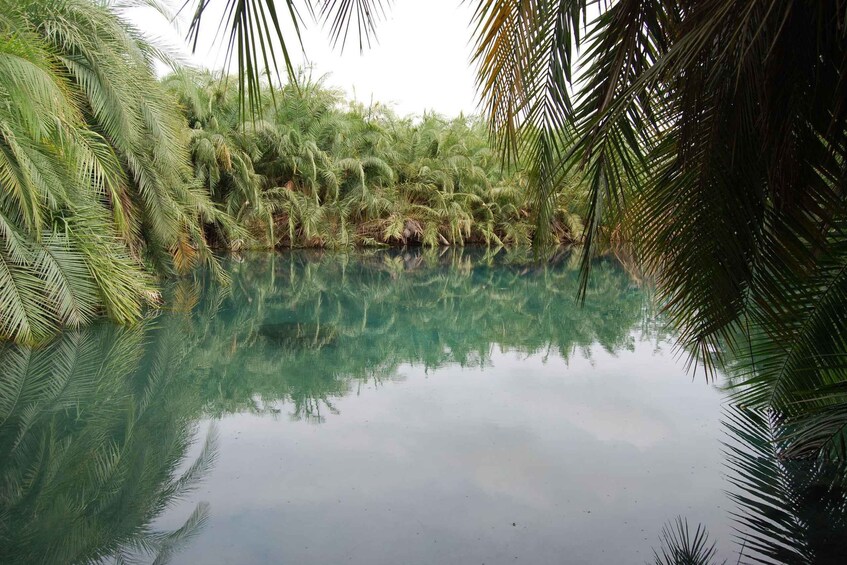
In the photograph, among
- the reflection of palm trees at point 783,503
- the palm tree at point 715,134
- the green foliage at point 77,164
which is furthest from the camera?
the green foliage at point 77,164

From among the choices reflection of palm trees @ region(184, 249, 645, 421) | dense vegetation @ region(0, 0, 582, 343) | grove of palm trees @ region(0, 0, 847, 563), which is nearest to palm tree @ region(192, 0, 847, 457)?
grove of palm trees @ region(0, 0, 847, 563)

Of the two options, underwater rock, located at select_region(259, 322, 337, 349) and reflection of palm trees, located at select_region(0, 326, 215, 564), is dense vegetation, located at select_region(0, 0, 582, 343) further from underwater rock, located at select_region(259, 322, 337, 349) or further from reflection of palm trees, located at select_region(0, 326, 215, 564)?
underwater rock, located at select_region(259, 322, 337, 349)

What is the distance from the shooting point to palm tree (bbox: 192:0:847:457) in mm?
1916

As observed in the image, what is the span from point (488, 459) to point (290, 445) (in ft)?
3.92

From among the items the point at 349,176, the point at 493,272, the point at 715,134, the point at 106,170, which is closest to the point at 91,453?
the point at 715,134

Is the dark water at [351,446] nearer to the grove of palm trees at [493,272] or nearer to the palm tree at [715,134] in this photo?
the grove of palm trees at [493,272]

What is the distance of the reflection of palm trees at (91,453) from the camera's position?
265cm

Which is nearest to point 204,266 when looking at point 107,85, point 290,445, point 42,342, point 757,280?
point 107,85

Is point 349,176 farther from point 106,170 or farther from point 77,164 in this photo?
point 77,164

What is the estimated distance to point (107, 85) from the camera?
7.23 meters

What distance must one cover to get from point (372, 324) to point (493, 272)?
6451 millimetres

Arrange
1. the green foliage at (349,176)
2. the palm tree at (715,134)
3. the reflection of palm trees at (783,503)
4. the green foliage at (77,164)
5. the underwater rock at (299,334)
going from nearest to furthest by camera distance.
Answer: the palm tree at (715,134), the reflection of palm trees at (783,503), the green foliage at (77,164), the underwater rock at (299,334), the green foliage at (349,176)

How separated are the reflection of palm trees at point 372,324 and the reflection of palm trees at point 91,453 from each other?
1.70 ft

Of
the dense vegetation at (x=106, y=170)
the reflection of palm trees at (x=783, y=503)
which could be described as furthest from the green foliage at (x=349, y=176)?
the reflection of palm trees at (x=783, y=503)
